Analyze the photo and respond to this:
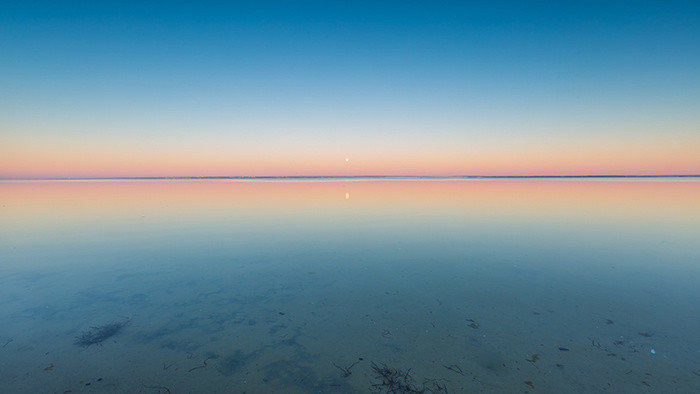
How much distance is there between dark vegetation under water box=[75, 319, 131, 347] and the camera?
5902 millimetres

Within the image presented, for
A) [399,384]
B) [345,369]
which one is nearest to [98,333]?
[345,369]

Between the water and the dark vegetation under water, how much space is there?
7.3 inches

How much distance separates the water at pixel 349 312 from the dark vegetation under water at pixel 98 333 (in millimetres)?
186

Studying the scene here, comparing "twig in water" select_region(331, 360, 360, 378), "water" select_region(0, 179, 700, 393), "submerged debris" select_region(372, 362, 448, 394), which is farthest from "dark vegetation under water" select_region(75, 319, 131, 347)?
"submerged debris" select_region(372, 362, 448, 394)

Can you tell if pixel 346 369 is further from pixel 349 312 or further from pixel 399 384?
pixel 349 312

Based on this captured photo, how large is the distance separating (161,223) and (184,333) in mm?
15268

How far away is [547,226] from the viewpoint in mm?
17422

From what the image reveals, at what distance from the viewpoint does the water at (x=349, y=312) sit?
16.4 ft

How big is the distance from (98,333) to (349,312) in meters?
5.39

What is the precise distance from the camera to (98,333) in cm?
622

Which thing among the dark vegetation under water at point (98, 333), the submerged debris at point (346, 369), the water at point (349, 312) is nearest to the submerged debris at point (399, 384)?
the water at point (349, 312)

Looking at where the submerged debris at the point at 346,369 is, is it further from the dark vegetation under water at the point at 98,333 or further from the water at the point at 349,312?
the dark vegetation under water at the point at 98,333

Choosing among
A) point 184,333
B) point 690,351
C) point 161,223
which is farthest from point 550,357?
point 161,223

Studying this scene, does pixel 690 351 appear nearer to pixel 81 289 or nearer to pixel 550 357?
pixel 550 357
